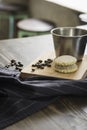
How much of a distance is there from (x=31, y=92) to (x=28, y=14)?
2710 mm

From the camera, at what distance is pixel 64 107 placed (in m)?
0.83

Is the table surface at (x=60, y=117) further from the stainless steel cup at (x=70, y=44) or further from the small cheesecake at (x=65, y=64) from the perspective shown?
the stainless steel cup at (x=70, y=44)

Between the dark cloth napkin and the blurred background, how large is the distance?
70.2 inches

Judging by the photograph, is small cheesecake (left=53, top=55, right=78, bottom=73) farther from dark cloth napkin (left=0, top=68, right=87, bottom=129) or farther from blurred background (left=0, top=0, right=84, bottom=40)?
blurred background (left=0, top=0, right=84, bottom=40)

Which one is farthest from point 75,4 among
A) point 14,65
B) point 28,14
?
point 14,65

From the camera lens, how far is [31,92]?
84cm

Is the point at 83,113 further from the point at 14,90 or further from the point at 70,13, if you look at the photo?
the point at 70,13

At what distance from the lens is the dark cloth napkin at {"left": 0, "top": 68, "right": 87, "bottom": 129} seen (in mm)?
802

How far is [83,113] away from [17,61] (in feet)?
1.36

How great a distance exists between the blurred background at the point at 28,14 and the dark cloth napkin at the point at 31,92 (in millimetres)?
1783

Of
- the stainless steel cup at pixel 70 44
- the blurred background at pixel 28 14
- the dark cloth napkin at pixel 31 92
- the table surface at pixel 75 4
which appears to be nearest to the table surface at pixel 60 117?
the dark cloth napkin at pixel 31 92

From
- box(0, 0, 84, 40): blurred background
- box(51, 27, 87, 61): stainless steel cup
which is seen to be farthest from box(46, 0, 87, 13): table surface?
box(51, 27, 87, 61): stainless steel cup

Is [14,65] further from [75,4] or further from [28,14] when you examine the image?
[28,14]

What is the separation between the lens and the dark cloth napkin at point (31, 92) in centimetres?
80
